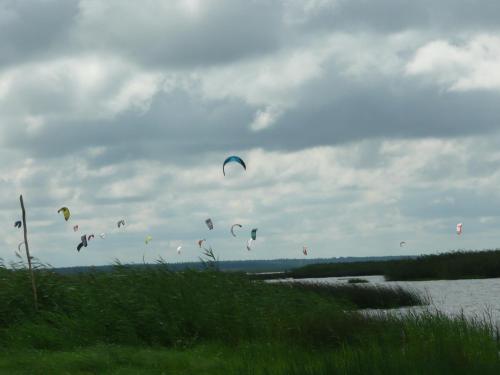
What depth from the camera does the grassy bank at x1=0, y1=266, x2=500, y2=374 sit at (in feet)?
51.6

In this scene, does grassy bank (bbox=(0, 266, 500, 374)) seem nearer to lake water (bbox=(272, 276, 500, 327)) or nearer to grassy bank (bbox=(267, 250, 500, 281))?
lake water (bbox=(272, 276, 500, 327))

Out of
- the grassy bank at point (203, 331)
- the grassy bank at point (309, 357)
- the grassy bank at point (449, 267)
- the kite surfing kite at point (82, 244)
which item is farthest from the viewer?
the grassy bank at point (449, 267)

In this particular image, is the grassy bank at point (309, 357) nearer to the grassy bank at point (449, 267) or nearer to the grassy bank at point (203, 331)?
the grassy bank at point (203, 331)

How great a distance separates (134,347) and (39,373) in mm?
3901

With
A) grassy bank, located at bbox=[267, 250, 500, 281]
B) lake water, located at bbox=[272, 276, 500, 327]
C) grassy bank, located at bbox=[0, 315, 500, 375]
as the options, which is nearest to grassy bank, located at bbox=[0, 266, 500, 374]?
grassy bank, located at bbox=[0, 315, 500, 375]

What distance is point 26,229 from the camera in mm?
24516

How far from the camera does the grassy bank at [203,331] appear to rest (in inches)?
620

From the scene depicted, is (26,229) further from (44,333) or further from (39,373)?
(39,373)

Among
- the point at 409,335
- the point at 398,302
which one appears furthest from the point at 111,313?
the point at 398,302

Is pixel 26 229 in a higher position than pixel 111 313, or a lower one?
higher

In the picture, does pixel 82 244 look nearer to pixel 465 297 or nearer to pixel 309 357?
pixel 309 357

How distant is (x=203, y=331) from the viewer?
72.5 feet

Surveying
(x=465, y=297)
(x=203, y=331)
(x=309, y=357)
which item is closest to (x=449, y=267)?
(x=465, y=297)

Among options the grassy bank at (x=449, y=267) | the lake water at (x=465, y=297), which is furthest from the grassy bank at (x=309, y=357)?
the grassy bank at (x=449, y=267)
